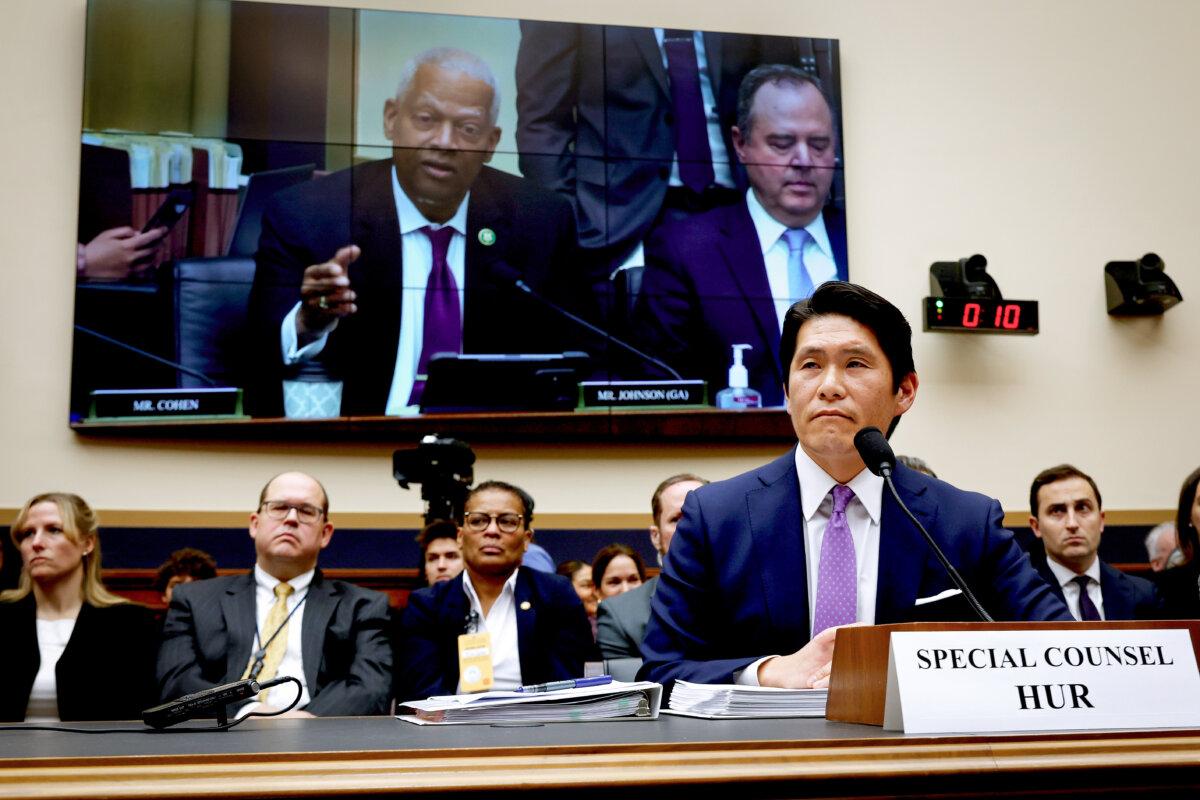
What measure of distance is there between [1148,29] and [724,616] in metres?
6.05

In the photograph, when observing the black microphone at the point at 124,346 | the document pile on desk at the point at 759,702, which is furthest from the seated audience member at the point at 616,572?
the document pile on desk at the point at 759,702

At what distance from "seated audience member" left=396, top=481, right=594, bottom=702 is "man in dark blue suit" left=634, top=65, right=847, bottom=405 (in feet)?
7.98

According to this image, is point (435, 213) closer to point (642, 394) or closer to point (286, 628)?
point (642, 394)

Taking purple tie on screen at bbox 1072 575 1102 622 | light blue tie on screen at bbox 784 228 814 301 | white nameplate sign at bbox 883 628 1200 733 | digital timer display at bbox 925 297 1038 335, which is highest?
light blue tie on screen at bbox 784 228 814 301

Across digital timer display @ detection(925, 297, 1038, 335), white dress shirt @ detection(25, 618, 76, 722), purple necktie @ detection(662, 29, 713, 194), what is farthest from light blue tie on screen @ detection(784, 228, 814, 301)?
white dress shirt @ detection(25, 618, 76, 722)

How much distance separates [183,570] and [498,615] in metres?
1.77

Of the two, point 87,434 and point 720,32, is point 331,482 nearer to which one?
point 87,434

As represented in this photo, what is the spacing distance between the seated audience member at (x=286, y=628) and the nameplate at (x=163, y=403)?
2.20 meters

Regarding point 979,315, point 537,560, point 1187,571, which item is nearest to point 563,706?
point 1187,571

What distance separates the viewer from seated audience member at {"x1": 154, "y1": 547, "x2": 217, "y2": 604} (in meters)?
4.45

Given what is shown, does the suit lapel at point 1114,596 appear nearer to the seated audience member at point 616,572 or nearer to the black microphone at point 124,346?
the seated audience member at point 616,572

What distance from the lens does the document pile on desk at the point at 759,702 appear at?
133 cm

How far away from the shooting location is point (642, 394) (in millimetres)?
5586

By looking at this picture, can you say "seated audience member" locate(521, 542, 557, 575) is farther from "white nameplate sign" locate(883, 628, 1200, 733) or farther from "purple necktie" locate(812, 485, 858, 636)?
"white nameplate sign" locate(883, 628, 1200, 733)
